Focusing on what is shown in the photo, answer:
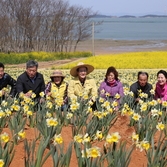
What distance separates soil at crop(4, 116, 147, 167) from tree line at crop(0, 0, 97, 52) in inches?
1073

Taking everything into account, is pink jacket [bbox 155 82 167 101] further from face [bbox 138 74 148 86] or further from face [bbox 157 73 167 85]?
face [bbox 138 74 148 86]

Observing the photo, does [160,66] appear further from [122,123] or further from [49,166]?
[49,166]

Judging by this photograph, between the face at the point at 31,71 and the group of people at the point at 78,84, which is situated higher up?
the face at the point at 31,71

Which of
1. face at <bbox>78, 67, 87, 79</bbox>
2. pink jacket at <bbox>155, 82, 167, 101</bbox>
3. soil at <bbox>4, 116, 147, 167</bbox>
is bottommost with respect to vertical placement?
soil at <bbox>4, 116, 147, 167</bbox>

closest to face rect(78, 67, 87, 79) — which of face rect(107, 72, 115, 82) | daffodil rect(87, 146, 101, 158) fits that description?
face rect(107, 72, 115, 82)

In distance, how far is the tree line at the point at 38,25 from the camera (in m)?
32.7

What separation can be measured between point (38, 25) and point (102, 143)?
3046 cm

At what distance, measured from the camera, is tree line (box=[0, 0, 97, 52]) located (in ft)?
107

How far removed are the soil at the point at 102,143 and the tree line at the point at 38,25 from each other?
27243mm

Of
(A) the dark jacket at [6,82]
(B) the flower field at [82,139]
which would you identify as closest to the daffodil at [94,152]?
(B) the flower field at [82,139]

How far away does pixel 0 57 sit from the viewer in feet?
95.5

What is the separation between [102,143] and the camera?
4.39 metres

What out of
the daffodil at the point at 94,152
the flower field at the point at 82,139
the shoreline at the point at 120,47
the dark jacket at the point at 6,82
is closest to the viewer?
the daffodil at the point at 94,152

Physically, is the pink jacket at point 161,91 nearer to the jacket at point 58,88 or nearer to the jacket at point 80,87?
the jacket at point 80,87
